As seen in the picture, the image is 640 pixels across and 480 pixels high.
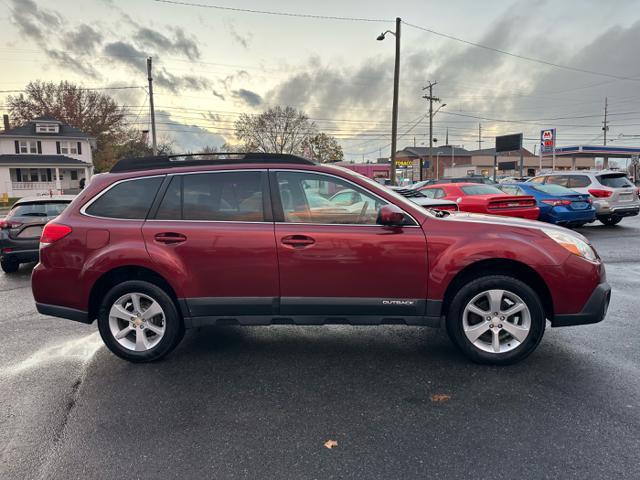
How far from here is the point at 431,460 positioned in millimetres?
2535

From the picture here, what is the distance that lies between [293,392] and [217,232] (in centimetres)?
145

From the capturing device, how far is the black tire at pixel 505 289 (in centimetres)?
364

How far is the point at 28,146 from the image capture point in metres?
44.0

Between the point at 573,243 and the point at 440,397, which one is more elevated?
the point at 573,243

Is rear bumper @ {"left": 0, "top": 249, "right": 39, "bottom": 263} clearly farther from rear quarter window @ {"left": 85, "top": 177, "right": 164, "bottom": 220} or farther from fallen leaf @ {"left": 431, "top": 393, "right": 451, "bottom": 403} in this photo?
fallen leaf @ {"left": 431, "top": 393, "right": 451, "bottom": 403}

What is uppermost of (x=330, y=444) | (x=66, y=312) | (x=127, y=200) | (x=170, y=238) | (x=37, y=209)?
(x=127, y=200)

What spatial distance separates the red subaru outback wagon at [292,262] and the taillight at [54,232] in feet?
0.04

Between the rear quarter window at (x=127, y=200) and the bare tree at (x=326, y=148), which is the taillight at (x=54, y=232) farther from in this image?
the bare tree at (x=326, y=148)

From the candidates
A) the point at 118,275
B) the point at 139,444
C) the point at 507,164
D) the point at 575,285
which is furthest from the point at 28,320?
the point at 507,164

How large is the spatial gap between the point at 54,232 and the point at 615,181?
48.1ft

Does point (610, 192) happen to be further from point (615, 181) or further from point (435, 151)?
point (435, 151)

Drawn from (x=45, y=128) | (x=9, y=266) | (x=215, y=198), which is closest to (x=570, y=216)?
(x=215, y=198)

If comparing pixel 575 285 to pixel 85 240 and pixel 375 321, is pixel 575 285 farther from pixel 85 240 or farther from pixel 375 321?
pixel 85 240

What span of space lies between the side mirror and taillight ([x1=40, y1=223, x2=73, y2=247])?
2.71 metres
